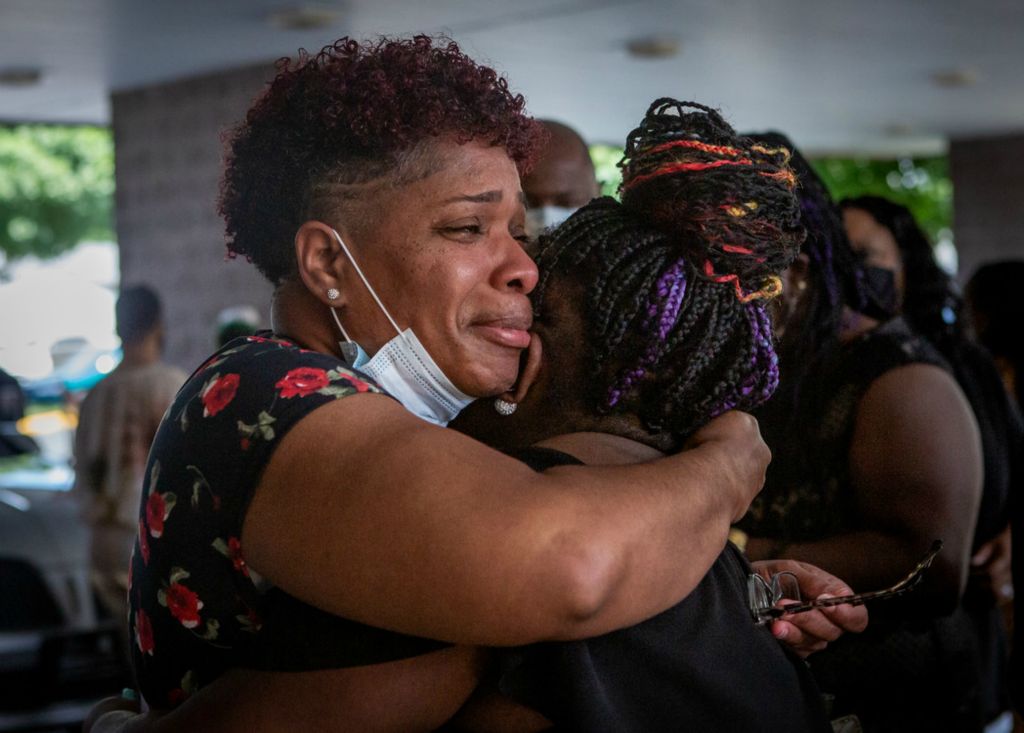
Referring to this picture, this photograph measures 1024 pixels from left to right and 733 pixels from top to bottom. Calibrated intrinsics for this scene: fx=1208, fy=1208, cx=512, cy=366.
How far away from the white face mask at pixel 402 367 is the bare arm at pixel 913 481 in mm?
975

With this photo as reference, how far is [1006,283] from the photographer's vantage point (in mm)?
4598

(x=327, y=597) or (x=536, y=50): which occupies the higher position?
(x=536, y=50)

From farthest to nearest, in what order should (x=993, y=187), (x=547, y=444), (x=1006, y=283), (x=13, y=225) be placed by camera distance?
(x=13, y=225)
(x=993, y=187)
(x=1006, y=283)
(x=547, y=444)

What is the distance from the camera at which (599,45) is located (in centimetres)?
820

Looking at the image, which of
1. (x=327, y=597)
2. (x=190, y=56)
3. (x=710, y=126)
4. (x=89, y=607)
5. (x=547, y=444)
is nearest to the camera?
(x=327, y=597)

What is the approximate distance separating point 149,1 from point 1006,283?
4.61 meters

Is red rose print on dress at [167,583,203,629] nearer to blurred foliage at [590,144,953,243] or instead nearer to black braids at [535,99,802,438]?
black braids at [535,99,802,438]

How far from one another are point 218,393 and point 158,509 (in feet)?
0.65

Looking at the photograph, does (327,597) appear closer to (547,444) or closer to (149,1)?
(547,444)

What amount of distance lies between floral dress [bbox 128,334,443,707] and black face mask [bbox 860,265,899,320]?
6.03 feet

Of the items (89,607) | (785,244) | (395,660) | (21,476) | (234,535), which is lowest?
(89,607)

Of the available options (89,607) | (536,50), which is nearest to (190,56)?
(536,50)

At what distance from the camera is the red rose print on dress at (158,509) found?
1581 mm

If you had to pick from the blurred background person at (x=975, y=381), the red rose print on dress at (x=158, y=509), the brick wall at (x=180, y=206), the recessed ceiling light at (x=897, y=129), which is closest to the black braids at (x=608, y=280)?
the red rose print on dress at (x=158, y=509)
